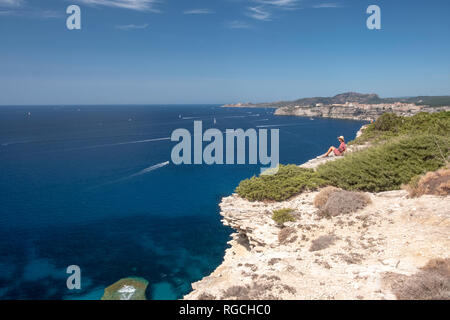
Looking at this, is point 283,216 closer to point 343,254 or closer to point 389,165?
point 343,254

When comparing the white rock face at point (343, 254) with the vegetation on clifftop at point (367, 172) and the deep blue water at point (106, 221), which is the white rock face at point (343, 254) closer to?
the vegetation on clifftop at point (367, 172)

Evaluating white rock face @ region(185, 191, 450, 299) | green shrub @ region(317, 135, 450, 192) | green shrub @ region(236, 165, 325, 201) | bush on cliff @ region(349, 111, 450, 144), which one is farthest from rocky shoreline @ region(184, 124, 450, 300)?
bush on cliff @ region(349, 111, 450, 144)

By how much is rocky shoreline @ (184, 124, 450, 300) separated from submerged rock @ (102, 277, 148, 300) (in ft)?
24.1

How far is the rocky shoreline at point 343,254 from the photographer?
24.3 ft

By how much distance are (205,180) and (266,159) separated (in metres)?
15.3

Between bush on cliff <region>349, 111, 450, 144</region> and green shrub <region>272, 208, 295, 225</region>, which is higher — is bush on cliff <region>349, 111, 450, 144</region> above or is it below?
above

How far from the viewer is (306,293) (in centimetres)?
732

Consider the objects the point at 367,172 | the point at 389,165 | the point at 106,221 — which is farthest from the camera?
the point at 106,221

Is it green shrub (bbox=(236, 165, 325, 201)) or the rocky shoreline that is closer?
the rocky shoreline

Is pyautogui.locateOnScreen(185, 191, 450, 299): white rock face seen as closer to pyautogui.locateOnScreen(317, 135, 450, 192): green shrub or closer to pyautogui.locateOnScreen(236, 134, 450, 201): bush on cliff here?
pyautogui.locateOnScreen(236, 134, 450, 201): bush on cliff

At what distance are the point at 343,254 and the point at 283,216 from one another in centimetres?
419

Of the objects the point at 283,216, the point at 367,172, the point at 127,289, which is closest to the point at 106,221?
the point at 127,289

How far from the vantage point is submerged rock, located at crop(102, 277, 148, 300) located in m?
15.6

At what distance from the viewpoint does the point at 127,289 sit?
1622 centimetres
